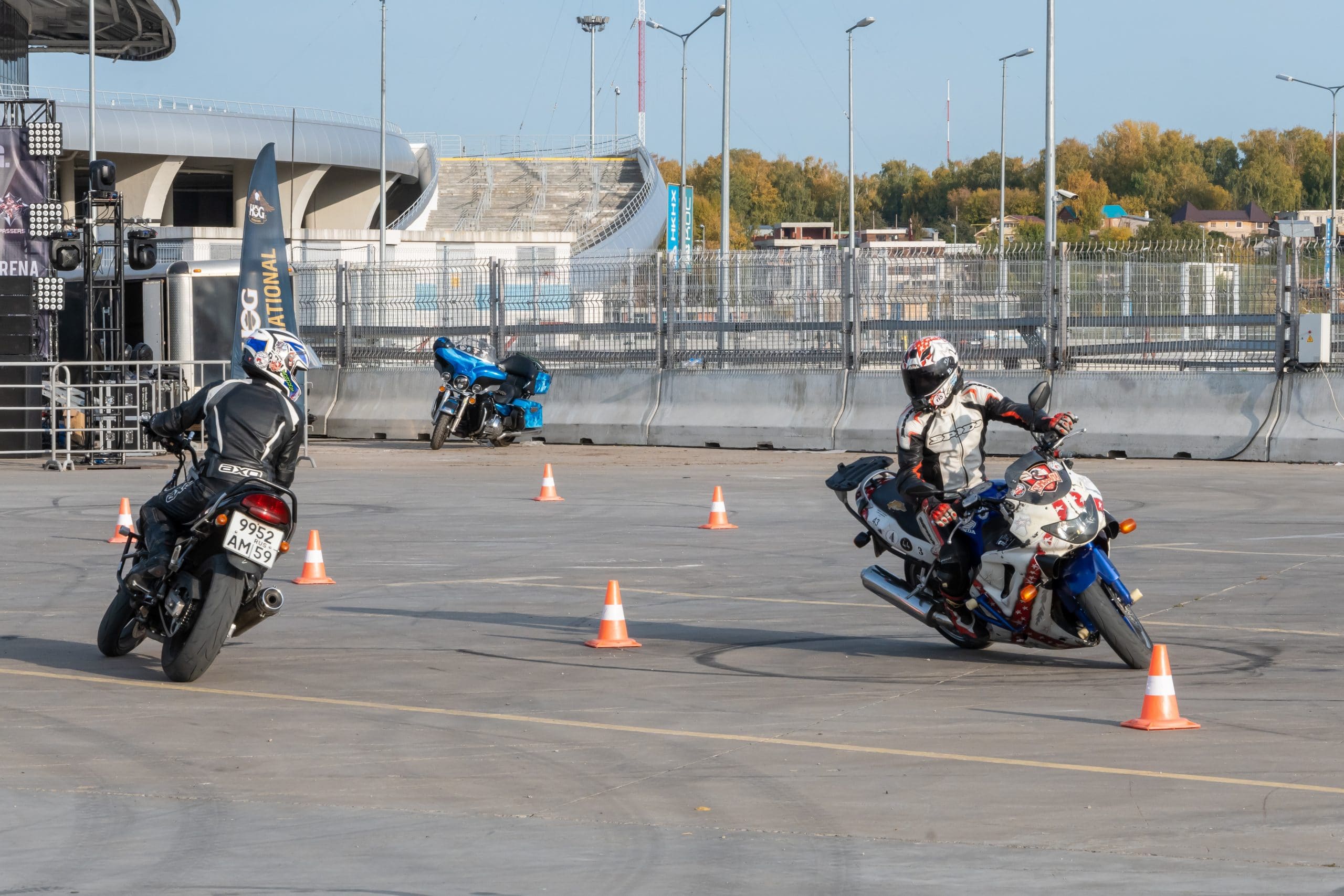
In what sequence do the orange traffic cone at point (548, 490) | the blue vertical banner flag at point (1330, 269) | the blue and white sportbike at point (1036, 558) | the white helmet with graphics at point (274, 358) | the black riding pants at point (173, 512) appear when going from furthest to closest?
the blue vertical banner flag at point (1330, 269)
the orange traffic cone at point (548, 490)
the white helmet with graphics at point (274, 358)
the black riding pants at point (173, 512)
the blue and white sportbike at point (1036, 558)

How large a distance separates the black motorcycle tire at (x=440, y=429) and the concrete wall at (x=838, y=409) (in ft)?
6.02

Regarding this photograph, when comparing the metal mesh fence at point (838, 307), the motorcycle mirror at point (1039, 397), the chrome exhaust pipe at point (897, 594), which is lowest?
the chrome exhaust pipe at point (897, 594)

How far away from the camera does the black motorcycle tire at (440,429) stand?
2522cm

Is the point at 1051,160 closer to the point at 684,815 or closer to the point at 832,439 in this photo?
the point at 832,439

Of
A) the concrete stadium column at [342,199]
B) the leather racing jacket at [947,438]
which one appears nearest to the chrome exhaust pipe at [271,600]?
the leather racing jacket at [947,438]

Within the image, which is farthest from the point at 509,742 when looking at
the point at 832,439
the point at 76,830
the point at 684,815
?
the point at 832,439

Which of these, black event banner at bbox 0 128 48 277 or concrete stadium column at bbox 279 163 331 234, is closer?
black event banner at bbox 0 128 48 277

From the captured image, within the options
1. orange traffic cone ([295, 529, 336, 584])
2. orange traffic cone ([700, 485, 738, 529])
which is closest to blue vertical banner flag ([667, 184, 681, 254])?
orange traffic cone ([700, 485, 738, 529])

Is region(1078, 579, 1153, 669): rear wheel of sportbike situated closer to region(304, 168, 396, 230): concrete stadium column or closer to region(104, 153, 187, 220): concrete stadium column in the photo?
region(104, 153, 187, 220): concrete stadium column

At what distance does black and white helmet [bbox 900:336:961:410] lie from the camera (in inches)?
364

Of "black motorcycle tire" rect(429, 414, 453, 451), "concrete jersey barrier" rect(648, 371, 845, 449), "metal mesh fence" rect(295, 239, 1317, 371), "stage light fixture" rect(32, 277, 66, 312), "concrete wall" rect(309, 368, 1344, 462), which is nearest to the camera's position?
"concrete wall" rect(309, 368, 1344, 462)

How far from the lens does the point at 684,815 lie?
590 centimetres

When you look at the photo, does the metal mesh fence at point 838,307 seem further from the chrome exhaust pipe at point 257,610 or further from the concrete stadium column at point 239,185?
the concrete stadium column at point 239,185

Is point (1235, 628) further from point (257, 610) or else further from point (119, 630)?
point (119, 630)
